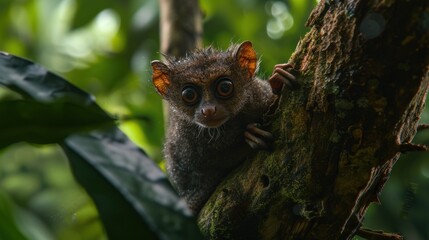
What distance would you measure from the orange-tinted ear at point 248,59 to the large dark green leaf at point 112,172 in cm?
285

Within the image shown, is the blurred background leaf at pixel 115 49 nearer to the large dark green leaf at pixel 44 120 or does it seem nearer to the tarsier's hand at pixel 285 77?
the tarsier's hand at pixel 285 77

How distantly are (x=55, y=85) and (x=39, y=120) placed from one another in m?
0.35

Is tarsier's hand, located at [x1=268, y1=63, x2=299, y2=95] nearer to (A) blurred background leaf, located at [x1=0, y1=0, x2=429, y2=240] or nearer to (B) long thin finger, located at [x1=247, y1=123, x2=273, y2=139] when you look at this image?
(B) long thin finger, located at [x1=247, y1=123, x2=273, y2=139]

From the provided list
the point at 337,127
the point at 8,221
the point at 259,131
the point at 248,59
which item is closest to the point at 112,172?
the point at 8,221

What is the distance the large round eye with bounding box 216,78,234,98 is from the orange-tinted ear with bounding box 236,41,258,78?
0.21 metres

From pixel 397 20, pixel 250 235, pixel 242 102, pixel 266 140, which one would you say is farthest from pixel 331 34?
pixel 242 102

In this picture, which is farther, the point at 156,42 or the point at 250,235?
the point at 156,42

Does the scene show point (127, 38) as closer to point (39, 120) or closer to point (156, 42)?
point (156, 42)

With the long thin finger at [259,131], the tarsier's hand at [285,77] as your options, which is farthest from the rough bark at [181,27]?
the tarsier's hand at [285,77]

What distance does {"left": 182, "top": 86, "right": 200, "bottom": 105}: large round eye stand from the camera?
467 centimetres

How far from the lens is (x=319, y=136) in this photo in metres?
2.71

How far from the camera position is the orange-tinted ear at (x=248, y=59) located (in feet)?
15.5

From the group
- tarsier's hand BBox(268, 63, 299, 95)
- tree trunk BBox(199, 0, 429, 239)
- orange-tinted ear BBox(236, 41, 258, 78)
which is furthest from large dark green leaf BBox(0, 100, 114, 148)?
orange-tinted ear BBox(236, 41, 258, 78)

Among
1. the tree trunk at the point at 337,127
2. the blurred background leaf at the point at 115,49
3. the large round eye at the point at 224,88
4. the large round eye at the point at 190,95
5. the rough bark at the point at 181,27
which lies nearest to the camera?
the tree trunk at the point at 337,127
